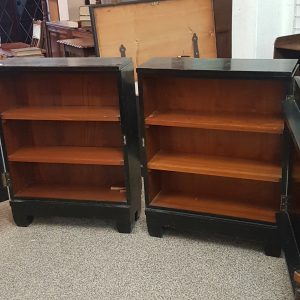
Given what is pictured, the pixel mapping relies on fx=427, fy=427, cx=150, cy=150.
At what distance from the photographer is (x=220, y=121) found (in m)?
2.09

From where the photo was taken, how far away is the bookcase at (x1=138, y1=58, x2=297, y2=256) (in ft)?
6.70

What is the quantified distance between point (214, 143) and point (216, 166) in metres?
0.19

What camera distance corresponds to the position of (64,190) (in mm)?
2604

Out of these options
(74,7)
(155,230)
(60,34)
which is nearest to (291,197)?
(155,230)

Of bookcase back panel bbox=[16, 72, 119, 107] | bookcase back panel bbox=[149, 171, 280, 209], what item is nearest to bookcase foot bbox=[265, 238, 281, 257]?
bookcase back panel bbox=[149, 171, 280, 209]

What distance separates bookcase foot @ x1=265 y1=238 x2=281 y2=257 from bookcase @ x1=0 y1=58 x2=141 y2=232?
2.48 feet

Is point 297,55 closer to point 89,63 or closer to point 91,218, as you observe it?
point 89,63

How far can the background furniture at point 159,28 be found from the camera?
2957mm

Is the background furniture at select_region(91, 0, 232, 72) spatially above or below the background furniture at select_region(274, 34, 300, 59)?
above

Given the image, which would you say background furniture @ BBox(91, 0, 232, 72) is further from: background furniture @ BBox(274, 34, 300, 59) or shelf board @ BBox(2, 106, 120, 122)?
shelf board @ BBox(2, 106, 120, 122)

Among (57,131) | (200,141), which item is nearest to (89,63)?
(57,131)

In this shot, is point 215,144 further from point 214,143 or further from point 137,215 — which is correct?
point 137,215

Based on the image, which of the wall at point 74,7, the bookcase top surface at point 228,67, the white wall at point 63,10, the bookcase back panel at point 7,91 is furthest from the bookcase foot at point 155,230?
the white wall at point 63,10

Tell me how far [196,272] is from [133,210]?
22.0 inches
